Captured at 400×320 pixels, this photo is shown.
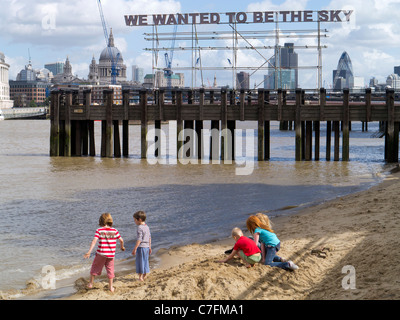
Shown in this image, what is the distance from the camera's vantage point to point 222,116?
35.8 m

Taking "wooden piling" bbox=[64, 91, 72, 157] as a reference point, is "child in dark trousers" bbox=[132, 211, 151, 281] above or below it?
below

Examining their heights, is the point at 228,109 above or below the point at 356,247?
above

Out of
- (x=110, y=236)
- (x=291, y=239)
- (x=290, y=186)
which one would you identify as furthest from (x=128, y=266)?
(x=290, y=186)

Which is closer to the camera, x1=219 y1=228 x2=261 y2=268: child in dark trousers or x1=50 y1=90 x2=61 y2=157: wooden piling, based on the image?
x1=219 y1=228 x2=261 y2=268: child in dark trousers

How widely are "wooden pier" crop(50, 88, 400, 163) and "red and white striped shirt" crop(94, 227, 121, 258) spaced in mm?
24897

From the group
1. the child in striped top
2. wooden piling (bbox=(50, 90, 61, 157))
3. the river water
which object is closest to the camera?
the child in striped top

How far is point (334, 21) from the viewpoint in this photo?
55.1 m

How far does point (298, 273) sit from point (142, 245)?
2.78 m

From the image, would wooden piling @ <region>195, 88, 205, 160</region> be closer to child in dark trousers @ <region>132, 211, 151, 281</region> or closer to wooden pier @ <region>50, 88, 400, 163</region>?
wooden pier @ <region>50, 88, 400, 163</region>

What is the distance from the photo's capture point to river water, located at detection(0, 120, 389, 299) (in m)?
14.5

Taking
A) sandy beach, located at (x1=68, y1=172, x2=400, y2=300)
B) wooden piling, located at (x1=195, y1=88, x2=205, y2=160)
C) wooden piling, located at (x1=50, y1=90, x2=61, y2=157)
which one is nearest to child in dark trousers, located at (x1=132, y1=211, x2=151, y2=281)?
sandy beach, located at (x1=68, y1=172, x2=400, y2=300)

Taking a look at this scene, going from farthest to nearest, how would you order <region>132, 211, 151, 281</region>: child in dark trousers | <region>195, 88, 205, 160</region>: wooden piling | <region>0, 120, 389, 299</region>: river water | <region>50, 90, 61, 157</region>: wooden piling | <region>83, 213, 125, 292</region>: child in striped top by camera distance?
<region>50, 90, 61, 157</region>: wooden piling
<region>195, 88, 205, 160</region>: wooden piling
<region>0, 120, 389, 299</region>: river water
<region>132, 211, 151, 281</region>: child in dark trousers
<region>83, 213, 125, 292</region>: child in striped top

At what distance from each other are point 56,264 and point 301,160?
2518 centimetres
